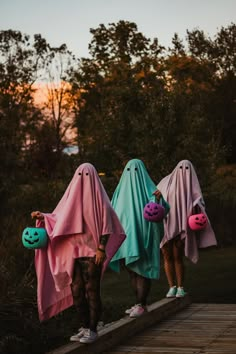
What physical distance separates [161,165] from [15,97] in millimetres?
35598

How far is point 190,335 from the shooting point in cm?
973

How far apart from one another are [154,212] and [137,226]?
484 millimetres

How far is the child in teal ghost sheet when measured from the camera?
34.4 ft

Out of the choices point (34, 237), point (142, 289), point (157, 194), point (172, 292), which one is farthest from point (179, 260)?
point (34, 237)

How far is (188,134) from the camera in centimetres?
2384

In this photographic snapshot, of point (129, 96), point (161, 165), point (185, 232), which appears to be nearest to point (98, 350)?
point (185, 232)

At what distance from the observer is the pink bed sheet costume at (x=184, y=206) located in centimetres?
1209

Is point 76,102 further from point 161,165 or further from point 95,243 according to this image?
point 95,243

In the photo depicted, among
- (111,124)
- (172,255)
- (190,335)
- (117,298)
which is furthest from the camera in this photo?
(111,124)

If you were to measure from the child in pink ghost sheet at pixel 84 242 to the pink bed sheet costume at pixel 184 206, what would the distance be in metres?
3.30

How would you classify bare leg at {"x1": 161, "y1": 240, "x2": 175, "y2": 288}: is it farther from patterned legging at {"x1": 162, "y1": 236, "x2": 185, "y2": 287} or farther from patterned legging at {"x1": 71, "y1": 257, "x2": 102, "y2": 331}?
patterned legging at {"x1": 71, "y1": 257, "x2": 102, "y2": 331}

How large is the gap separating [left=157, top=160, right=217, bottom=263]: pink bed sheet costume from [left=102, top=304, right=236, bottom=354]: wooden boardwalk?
1053 millimetres

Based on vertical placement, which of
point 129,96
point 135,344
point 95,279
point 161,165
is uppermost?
point 129,96

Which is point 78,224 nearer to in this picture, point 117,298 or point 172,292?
point 172,292
